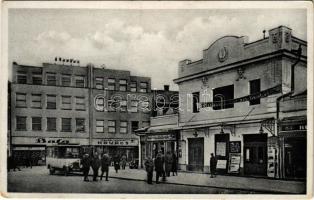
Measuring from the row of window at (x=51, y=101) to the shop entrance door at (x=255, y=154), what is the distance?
8.85 feet

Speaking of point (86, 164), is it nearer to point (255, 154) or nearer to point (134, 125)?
point (134, 125)

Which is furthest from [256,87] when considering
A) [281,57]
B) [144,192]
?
[144,192]

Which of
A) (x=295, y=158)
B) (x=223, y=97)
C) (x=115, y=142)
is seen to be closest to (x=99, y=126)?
(x=115, y=142)

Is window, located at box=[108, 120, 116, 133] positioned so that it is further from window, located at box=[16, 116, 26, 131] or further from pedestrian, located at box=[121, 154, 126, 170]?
window, located at box=[16, 116, 26, 131]

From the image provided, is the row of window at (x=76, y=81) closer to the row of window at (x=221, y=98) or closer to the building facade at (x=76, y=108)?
the building facade at (x=76, y=108)

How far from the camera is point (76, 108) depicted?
9.76m

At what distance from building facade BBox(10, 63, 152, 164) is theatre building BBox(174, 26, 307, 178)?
0.83 metres

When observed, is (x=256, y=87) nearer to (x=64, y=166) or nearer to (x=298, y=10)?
(x=298, y=10)

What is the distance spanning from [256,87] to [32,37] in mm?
3533

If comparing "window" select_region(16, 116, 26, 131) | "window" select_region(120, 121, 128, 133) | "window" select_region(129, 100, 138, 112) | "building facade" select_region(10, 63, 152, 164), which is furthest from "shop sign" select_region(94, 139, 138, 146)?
"window" select_region(16, 116, 26, 131)

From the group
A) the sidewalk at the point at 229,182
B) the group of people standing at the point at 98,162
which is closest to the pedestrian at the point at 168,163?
the sidewalk at the point at 229,182

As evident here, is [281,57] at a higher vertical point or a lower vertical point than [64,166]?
higher

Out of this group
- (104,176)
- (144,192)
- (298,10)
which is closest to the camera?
(298,10)

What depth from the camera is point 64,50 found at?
29.8 feet
